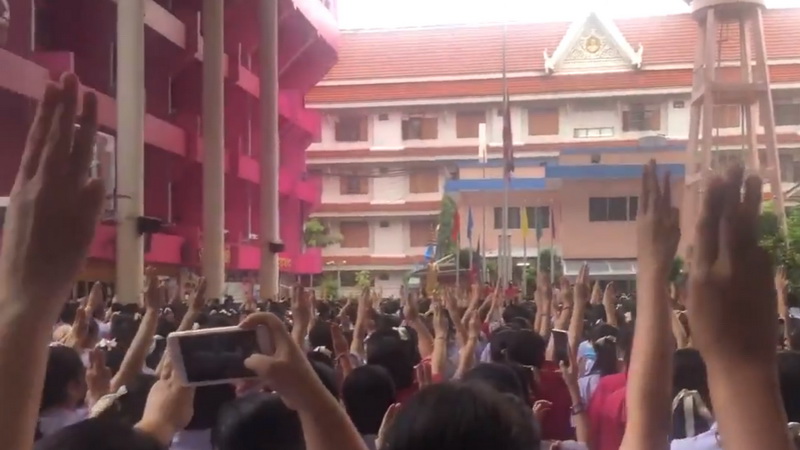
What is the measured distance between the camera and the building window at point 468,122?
35375 mm

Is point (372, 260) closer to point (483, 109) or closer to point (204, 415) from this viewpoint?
point (483, 109)

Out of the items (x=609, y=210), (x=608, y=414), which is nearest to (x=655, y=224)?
(x=608, y=414)

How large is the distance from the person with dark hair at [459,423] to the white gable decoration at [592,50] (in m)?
34.0

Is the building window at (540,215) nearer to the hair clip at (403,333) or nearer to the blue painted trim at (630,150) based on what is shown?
the blue painted trim at (630,150)

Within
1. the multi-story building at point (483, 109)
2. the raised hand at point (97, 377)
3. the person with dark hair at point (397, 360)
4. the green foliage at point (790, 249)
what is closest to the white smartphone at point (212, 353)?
the raised hand at point (97, 377)

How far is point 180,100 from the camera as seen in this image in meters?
20.4

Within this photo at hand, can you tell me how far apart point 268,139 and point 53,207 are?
780 inches

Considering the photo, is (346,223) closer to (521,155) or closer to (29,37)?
(521,155)

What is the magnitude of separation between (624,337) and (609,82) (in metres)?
30.4

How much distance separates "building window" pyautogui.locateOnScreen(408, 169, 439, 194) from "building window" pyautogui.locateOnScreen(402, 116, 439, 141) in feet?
4.00

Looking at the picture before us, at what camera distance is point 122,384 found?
3.34 meters

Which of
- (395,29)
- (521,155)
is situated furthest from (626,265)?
(395,29)

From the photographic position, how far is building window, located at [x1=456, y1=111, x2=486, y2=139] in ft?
116

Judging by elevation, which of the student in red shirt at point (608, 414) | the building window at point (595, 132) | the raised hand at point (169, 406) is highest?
the building window at point (595, 132)
